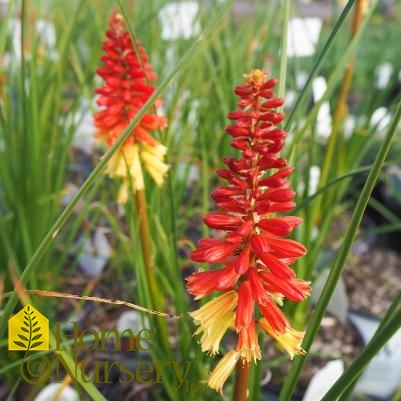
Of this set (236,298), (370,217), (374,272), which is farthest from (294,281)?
(370,217)

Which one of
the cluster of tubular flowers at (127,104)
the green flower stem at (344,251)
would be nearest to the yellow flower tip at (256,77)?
the green flower stem at (344,251)

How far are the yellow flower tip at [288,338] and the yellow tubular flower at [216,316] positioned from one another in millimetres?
51

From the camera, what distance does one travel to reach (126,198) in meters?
1.24

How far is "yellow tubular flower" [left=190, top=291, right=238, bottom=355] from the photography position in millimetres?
714

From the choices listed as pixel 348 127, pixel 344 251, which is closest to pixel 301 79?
pixel 348 127

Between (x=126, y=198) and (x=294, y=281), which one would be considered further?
(x=126, y=198)

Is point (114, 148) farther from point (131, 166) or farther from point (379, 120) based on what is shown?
point (379, 120)

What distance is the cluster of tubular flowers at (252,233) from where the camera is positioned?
660mm

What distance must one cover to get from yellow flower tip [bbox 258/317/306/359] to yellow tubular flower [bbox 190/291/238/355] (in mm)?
51

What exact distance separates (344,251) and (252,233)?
0.44 feet

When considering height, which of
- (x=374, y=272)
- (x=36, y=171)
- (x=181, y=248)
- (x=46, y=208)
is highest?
(x=36, y=171)

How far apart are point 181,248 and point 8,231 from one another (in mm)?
655

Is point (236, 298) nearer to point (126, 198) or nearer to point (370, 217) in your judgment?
point (126, 198)

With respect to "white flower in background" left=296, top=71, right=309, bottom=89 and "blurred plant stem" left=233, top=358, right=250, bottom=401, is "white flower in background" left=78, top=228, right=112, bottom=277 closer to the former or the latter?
"blurred plant stem" left=233, top=358, right=250, bottom=401
